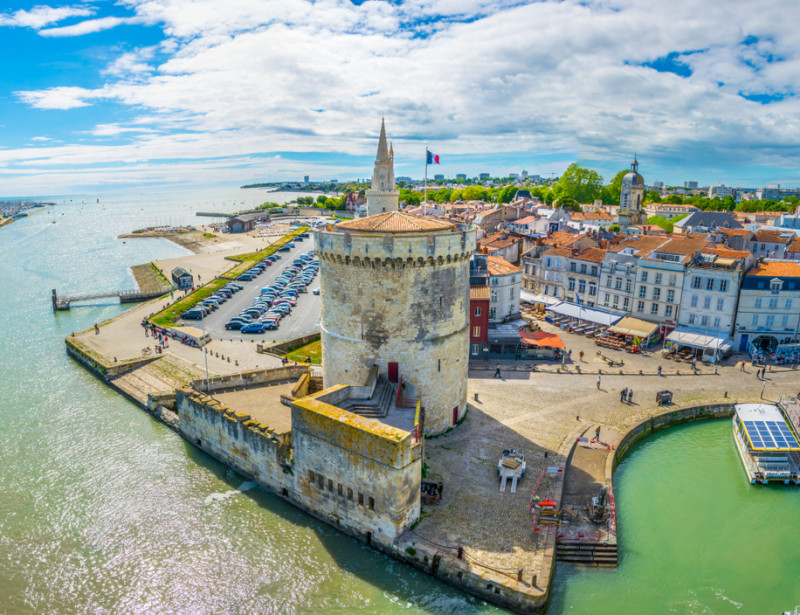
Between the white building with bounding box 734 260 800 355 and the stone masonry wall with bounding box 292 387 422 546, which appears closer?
the stone masonry wall with bounding box 292 387 422 546

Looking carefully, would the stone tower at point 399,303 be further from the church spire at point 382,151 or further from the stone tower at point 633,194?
the stone tower at point 633,194

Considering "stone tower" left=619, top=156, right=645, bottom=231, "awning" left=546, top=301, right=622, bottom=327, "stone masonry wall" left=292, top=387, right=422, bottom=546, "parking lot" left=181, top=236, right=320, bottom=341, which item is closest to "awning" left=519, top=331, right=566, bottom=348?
"awning" left=546, top=301, right=622, bottom=327

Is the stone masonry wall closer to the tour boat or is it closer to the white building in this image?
the tour boat

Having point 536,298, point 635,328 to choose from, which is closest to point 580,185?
point 536,298

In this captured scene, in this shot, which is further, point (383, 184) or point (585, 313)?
point (585, 313)

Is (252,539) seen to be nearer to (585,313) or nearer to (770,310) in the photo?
(585,313)

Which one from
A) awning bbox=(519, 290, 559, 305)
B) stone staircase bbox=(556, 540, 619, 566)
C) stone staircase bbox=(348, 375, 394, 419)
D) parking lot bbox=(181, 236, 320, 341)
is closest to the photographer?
stone staircase bbox=(556, 540, 619, 566)

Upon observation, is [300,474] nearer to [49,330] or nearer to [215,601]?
[215,601]
